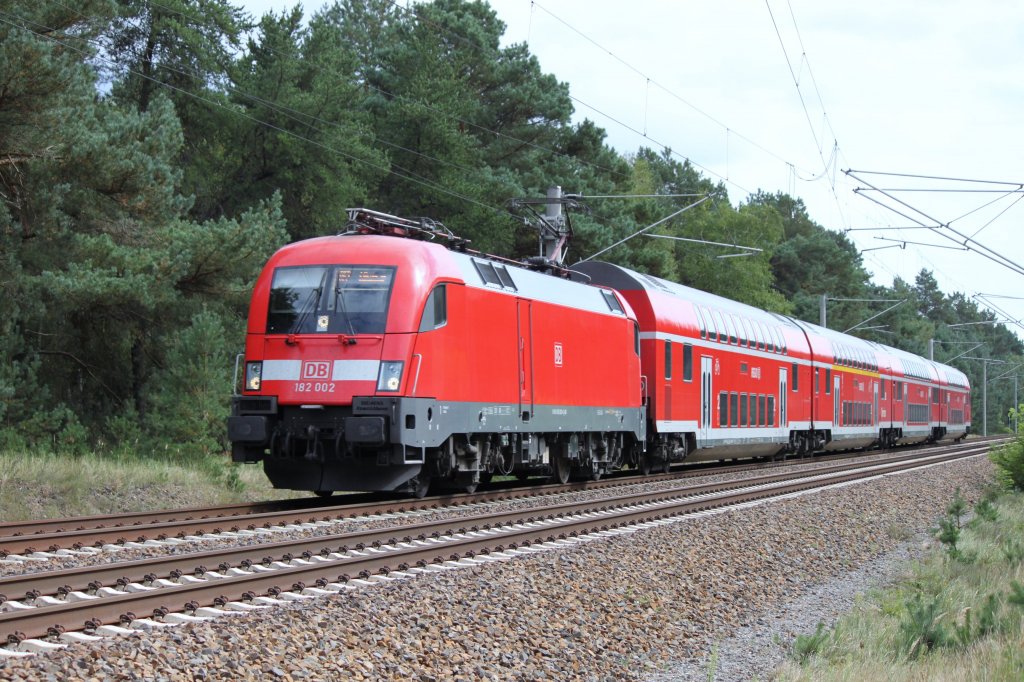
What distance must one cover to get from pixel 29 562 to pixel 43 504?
5139 mm

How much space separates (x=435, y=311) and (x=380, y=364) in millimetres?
1108

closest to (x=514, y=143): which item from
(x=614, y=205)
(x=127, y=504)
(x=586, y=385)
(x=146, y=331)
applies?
(x=614, y=205)

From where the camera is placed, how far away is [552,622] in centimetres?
867

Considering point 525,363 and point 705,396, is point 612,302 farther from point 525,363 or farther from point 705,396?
point 705,396

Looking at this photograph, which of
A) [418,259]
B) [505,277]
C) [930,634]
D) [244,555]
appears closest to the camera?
[930,634]

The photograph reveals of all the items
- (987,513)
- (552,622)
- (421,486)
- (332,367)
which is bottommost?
(552,622)

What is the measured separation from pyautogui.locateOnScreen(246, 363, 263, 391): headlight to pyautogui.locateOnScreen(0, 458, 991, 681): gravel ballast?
5307 mm

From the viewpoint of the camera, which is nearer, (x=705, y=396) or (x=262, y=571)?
(x=262, y=571)

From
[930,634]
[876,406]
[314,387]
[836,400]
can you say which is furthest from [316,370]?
[876,406]

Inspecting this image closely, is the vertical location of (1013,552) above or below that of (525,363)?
below

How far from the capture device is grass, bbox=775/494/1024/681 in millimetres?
7930

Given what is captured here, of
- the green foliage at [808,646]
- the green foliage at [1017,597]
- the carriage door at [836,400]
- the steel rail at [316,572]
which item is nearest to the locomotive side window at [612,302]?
the steel rail at [316,572]

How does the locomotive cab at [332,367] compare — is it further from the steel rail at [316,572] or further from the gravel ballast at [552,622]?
the gravel ballast at [552,622]

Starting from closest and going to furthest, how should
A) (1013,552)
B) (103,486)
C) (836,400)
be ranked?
(1013,552) → (103,486) → (836,400)
